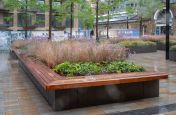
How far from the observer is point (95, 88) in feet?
21.4

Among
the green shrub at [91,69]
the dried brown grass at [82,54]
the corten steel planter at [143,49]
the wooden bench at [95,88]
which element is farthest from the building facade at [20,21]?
the wooden bench at [95,88]

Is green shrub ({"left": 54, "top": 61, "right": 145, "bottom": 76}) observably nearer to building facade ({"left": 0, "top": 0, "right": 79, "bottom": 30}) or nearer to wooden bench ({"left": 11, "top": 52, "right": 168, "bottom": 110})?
wooden bench ({"left": 11, "top": 52, "right": 168, "bottom": 110})

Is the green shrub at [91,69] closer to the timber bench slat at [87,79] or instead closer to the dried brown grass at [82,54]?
the timber bench slat at [87,79]

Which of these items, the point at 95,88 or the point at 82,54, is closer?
the point at 95,88

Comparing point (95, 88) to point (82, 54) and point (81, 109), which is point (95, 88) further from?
point (82, 54)

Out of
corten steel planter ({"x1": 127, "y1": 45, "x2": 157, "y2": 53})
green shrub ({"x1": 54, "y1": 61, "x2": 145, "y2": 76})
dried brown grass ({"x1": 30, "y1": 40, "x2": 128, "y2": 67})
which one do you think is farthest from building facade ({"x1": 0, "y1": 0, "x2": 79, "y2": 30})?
green shrub ({"x1": 54, "y1": 61, "x2": 145, "y2": 76})

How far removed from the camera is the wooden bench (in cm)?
621

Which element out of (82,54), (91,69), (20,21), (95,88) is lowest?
(95,88)

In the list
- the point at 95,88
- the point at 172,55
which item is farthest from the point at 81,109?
the point at 172,55

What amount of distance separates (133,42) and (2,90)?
13.8 meters

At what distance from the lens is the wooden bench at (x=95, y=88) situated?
20.4ft

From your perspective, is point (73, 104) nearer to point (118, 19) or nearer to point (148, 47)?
point (148, 47)

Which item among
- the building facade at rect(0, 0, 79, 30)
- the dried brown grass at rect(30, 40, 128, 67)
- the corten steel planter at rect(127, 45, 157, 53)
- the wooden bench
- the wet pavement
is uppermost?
the building facade at rect(0, 0, 79, 30)

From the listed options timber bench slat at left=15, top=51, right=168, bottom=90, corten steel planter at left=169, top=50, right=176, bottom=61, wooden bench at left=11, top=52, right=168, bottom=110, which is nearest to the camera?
timber bench slat at left=15, top=51, right=168, bottom=90
